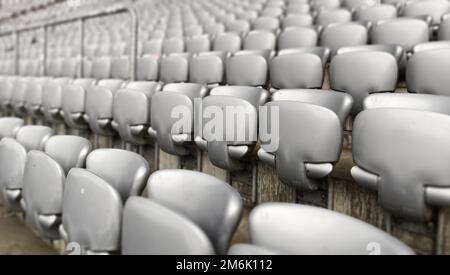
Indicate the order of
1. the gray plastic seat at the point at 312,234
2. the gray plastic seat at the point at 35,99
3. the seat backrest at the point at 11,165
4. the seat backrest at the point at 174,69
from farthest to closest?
1. the gray plastic seat at the point at 35,99
2. the seat backrest at the point at 174,69
3. the seat backrest at the point at 11,165
4. the gray plastic seat at the point at 312,234

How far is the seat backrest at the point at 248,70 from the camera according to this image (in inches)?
32.6

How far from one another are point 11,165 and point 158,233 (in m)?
0.41

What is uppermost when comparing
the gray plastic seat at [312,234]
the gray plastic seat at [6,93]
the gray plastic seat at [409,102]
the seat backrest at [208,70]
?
the gray plastic seat at [409,102]

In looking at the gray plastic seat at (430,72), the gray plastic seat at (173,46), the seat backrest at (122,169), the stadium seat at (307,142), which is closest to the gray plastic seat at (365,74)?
the gray plastic seat at (430,72)

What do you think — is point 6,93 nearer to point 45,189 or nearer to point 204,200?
point 45,189

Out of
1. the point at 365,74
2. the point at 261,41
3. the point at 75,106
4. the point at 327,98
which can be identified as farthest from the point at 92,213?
the point at 261,41

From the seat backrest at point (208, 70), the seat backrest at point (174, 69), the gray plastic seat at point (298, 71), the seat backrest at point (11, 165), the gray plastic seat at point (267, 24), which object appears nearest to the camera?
the seat backrest at point (11, 165)

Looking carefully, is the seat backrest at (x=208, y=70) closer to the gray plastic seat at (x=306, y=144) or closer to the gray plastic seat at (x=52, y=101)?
the gray plastic seat at (x=52, y=101)

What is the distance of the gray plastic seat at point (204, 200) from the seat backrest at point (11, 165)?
0.30 meters

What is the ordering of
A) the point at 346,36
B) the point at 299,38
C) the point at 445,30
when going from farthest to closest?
the point at 299,38 → the point at 346,36 → the point at 445,30

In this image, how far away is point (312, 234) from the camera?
26cm

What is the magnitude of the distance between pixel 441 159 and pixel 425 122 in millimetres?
33

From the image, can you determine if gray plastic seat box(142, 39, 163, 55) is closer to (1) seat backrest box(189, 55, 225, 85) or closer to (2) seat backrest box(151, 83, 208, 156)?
(1) seat backrest box(189, 55, 225, 85)

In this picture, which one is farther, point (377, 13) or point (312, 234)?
point (377, 13)
